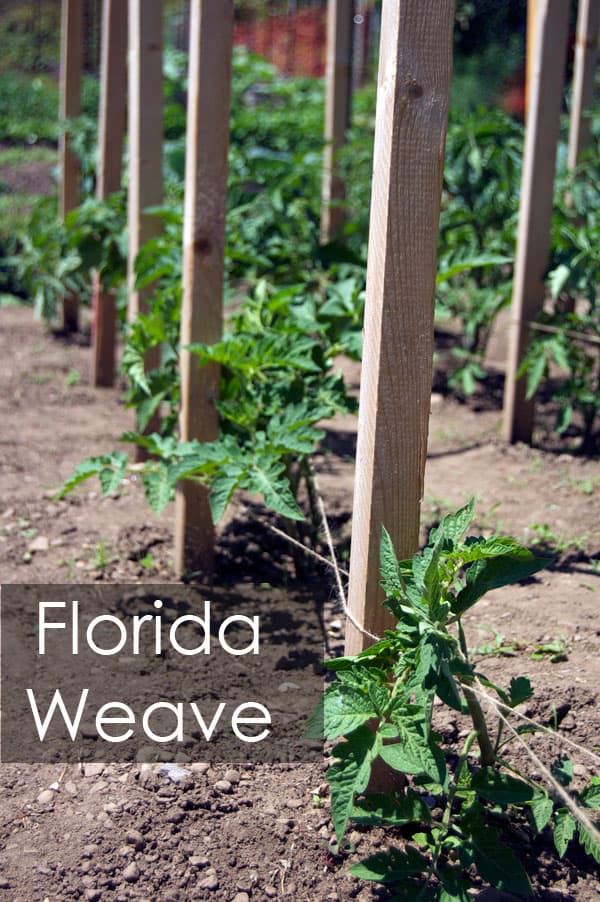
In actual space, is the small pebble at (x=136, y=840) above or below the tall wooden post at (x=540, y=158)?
below

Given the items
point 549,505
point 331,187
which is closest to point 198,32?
point 549,505

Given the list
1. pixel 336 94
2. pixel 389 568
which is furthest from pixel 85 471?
pixel 336 94

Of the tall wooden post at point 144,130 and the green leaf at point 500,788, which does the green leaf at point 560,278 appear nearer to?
the tall wooden post at point 144,130

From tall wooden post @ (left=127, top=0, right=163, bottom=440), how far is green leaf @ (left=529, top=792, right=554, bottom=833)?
237cm

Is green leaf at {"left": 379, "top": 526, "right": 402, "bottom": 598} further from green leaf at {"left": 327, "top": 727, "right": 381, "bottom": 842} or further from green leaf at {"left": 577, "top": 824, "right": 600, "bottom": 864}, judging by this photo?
green leaf at {"left": 577, "top": 824, "right": 600, "bottom": 864}

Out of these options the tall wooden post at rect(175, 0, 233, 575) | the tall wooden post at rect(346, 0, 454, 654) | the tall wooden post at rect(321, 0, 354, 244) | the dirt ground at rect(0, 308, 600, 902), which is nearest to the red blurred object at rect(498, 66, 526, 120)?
the tall wooden post at rect(321, 0, 354, 244)

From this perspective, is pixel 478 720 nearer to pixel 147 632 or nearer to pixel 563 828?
pixel 563 828

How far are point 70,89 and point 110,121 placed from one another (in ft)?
4.14

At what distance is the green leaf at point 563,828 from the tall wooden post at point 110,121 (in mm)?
3708

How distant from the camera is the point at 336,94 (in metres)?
6.37

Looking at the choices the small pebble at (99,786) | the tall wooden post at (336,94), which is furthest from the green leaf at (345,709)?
the tall wooden post at (336,94)

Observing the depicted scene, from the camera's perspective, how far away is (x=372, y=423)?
208 centimetres

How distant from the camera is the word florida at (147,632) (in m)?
2.96

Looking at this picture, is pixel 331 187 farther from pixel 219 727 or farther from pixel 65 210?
pixel 219 727
